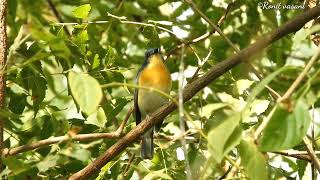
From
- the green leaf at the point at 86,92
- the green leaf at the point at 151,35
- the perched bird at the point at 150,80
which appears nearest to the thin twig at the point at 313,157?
the green leaf at the point at 86,92

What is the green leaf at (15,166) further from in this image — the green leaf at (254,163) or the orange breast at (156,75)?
the orange breast at (156,75)

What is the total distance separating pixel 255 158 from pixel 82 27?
1996 millimetres

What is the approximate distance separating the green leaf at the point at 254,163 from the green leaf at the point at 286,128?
0.07 meters

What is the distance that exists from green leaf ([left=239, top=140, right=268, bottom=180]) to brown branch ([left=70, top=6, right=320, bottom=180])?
454 millimetres

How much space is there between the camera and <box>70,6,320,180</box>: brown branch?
2.19 m

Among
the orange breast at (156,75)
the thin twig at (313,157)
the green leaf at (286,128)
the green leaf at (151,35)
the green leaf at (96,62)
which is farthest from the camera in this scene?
the orange breast at (156,75)

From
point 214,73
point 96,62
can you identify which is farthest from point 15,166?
point 96,62

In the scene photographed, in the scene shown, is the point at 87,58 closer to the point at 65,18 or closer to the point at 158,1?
the point at 158,1

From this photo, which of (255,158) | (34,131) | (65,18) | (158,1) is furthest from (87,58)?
(65,18)

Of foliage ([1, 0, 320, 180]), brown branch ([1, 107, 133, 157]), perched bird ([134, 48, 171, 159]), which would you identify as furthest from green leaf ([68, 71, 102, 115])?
perched bird ([134, 48, 171, 159])

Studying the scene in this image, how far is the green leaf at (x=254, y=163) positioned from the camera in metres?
1.61

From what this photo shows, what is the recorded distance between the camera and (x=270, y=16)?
438 cm

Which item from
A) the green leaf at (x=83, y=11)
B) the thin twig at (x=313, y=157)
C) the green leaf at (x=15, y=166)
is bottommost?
the green leaf at (x=15, y=166)

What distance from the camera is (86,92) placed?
5.43ft
